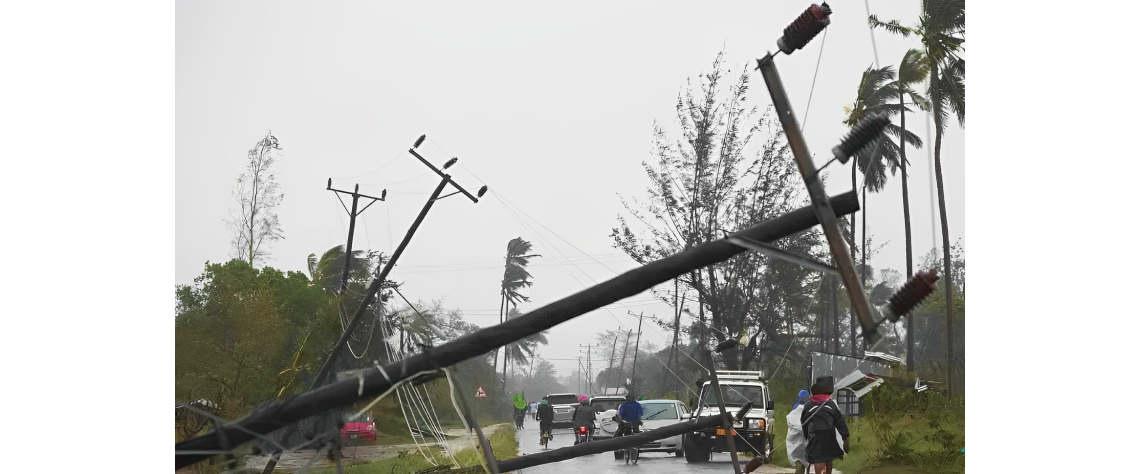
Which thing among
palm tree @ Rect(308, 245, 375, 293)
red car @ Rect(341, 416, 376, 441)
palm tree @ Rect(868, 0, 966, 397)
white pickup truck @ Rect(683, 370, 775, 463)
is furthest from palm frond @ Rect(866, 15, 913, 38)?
palm tree @ Rect(308, 245, 375, 293)

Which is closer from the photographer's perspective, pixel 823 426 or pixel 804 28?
pixel 804 28

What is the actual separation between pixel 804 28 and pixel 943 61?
59.7ft

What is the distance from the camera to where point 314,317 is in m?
25.5

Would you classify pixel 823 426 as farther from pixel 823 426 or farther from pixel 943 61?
pixel 943 61

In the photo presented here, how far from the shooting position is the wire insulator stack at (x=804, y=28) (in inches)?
240

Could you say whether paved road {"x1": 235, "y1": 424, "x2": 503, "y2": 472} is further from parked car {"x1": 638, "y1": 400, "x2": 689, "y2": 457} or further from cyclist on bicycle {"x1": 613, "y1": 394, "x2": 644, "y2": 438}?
parked car {"x1": 638, "y1": 400, "x2": 689, "y2": 457}

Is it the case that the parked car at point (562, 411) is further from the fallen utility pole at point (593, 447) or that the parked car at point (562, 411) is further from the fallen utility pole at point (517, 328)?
the fallen utility pole at point (517, 328)

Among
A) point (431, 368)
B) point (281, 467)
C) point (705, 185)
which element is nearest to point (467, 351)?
point (431, 368)

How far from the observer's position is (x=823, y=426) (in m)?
10.2

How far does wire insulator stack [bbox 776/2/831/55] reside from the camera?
240 inches

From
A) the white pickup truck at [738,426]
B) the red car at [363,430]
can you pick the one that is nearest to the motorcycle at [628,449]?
the white pickup truck at [738,426]

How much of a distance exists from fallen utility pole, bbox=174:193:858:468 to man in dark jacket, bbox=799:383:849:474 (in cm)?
472

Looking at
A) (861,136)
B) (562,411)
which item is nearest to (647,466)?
(562,411)

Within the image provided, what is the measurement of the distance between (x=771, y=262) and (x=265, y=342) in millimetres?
19733
